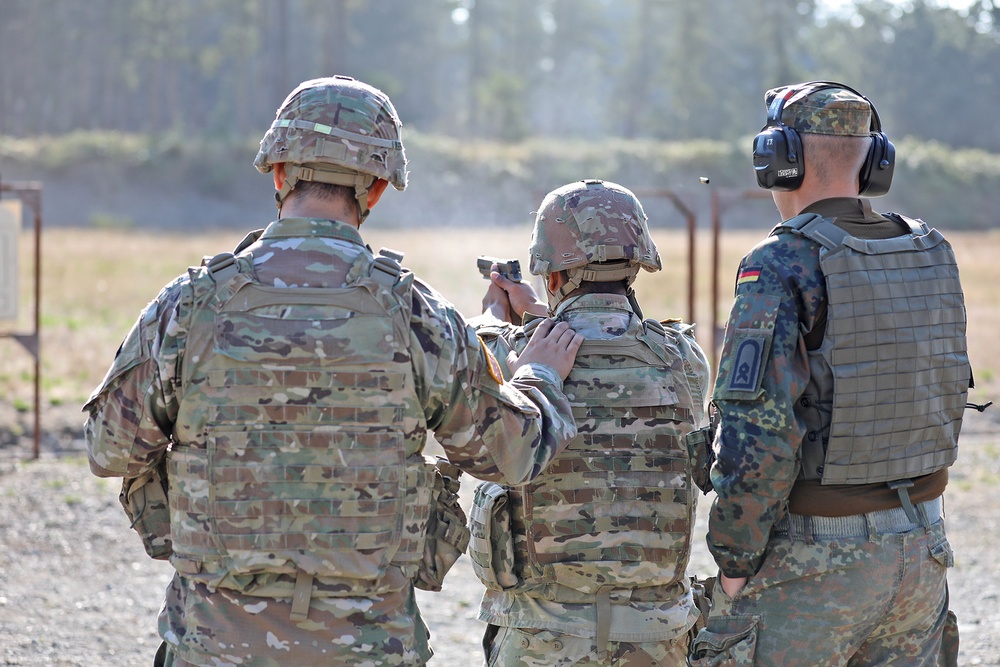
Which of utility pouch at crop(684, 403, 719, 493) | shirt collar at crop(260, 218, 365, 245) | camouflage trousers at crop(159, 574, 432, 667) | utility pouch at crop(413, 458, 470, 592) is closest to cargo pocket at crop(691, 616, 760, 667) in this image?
utility pouch at crop(684, 403, 719, 493)

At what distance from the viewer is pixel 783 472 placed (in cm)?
279

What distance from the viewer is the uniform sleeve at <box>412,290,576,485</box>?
106 inches

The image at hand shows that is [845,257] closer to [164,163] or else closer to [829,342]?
[829,342]

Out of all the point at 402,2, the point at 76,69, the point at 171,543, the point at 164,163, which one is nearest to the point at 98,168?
the point at 164,163

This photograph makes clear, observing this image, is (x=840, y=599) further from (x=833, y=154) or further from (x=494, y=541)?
(x=833, y=154)

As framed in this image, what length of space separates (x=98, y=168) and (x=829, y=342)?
125ft

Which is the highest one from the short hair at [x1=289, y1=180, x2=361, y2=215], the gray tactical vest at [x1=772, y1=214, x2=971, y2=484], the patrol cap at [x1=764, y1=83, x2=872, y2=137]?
the patrol cap at [x1=764, y1=83, x2=872, y2=137]

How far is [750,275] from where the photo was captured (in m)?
2.88

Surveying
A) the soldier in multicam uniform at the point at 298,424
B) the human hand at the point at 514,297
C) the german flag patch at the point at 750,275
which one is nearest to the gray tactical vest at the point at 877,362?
the german flag patch at the point at 750,275

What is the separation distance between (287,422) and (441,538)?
54 cm

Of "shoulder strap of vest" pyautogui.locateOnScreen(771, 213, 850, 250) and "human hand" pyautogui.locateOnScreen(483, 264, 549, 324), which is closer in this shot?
"shoulder strap of vest" pyautogui.locateOnScreen(771, 213, 850, 250)

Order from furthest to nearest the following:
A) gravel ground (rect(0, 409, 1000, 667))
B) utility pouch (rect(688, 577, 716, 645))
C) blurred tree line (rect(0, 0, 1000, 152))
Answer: blurred tree line (rect(0, 0, 1000, 152))
gravel ground (rect(0, 409, 1000, 667))
utility pouch (rect(688, 577, 716, 645))

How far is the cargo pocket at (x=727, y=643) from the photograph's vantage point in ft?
9.39

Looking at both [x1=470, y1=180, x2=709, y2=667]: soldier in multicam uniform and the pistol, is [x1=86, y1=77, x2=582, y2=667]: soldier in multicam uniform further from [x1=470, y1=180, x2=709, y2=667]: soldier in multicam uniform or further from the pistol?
the pistol
